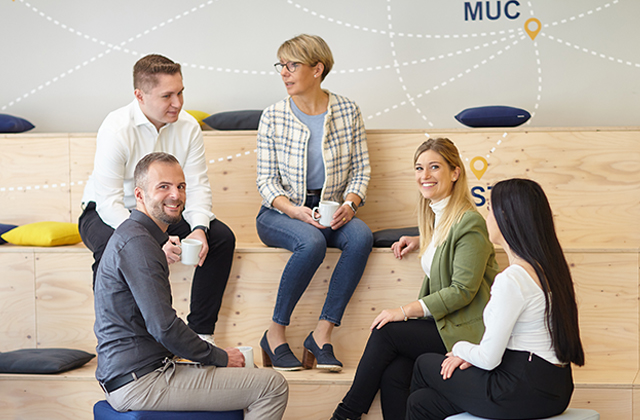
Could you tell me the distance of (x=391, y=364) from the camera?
198 cm

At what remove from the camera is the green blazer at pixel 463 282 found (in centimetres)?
194

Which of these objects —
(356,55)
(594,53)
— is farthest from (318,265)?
(594,53)

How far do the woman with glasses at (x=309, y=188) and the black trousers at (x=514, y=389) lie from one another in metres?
0.75

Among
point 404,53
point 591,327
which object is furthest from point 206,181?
point 591,327

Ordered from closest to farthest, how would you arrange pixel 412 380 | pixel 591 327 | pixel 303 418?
1. pixel 412 380
2. pixel 303 418
3. pixel 591 327

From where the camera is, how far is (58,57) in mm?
3451

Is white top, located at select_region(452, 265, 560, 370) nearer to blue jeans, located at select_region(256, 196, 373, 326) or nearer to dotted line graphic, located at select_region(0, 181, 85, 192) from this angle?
blue jeans, located at select_region(256, 196, 373, 326)

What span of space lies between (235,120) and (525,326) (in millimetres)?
1968

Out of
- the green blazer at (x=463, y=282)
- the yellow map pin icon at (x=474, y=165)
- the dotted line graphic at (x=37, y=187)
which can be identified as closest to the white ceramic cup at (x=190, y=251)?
the green blazer at (x=463, y=282)

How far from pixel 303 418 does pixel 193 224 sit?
35.0 inches

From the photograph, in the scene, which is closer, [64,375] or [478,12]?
[64,375]

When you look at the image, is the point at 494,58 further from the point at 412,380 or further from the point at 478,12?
the point at 412,380

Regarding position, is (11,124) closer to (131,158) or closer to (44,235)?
(44,235)

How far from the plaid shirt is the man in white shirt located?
0.35 m
